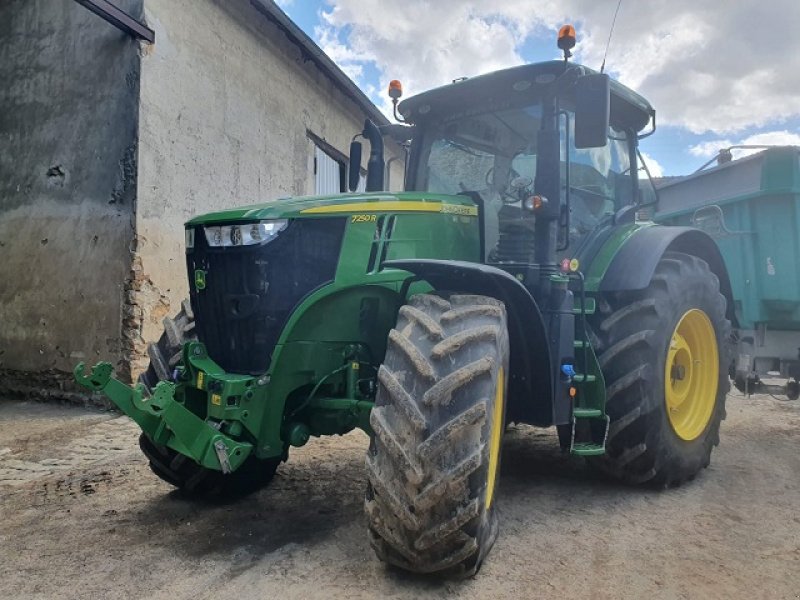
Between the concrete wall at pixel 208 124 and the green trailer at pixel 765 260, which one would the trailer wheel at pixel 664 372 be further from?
the concrete wall at pixel 208 124

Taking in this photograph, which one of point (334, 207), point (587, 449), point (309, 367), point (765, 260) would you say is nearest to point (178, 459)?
point (309, 367)

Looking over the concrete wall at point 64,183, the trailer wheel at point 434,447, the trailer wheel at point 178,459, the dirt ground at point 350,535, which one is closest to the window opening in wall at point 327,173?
the concrete wall at point 64,183

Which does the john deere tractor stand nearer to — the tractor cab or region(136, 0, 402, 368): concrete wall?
the tractor cab

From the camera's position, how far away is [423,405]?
2521 millimetres

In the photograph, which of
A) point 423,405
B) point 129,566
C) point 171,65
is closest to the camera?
point 423,405

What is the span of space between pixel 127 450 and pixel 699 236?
469 centimetres

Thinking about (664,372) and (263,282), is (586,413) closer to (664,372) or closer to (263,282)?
(664,372)

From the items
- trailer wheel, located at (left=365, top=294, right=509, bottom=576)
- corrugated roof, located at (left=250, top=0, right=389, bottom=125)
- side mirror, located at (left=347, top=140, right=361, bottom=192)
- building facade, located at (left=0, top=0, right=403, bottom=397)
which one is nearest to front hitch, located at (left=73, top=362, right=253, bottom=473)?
trailer wheel, located at (left=365, top=294, right=509, bottom=576)

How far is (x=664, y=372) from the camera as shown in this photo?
390cm

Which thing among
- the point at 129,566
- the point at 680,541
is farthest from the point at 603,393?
the point at 129,566

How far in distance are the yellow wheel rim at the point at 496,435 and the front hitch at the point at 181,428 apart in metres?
1.12

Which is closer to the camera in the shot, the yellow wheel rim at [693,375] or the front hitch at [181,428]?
the front hitch at [181,428]

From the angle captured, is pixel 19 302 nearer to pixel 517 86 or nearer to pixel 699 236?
pixel 517 86

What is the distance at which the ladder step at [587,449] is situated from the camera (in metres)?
3.57
